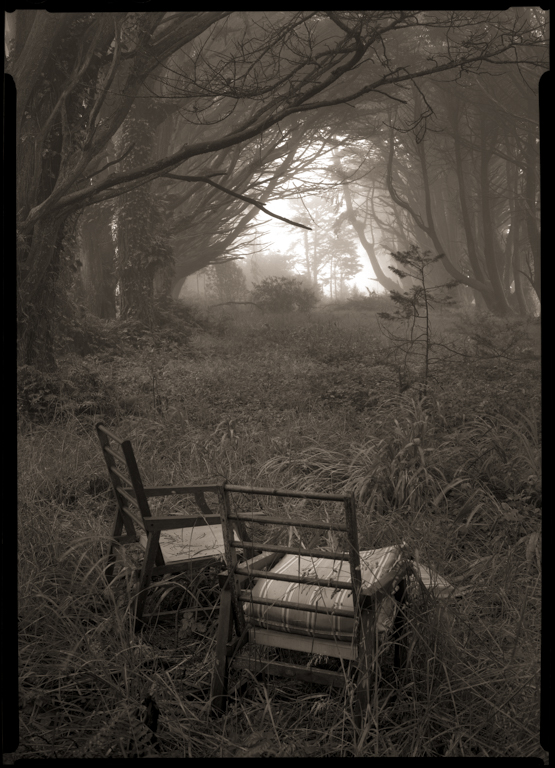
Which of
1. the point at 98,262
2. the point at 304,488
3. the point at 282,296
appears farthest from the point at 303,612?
the point at 282,296

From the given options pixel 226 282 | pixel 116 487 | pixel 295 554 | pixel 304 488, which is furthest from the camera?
pixel 226 282

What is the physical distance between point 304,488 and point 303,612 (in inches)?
85.8

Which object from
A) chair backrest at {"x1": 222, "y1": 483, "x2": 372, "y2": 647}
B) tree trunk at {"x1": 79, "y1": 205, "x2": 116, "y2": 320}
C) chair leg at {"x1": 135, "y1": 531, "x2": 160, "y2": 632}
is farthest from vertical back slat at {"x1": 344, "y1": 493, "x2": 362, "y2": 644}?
tree trunk at {"x1": 79, "y1": 205, "x2": 116, "y2": 320}

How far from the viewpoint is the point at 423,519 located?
3.45 m

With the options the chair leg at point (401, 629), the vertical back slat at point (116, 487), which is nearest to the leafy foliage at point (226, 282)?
the vertical back slat at point (116, 487)

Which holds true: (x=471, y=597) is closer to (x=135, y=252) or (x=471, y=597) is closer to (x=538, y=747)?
(x=538, y=747)

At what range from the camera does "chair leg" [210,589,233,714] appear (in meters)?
2.05

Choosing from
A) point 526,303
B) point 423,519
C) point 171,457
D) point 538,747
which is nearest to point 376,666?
point 538,747

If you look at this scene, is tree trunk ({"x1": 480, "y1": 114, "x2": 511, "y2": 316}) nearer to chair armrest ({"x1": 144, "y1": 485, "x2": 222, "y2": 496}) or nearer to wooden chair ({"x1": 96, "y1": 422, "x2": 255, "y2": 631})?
wooden chair ({"x1": 96, "y1": 422, "x2": 255, "y2": 631})

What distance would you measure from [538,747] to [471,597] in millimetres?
788

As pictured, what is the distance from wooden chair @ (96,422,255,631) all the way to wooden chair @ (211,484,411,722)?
175 mm

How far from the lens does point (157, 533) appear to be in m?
2.46

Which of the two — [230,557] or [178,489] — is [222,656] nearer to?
[230,557]

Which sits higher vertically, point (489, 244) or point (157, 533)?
point (489, 244)
